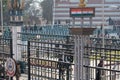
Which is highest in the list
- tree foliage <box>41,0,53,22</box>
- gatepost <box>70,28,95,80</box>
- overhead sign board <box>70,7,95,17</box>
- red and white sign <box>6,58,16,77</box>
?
tree foliage <box>41,0,53,22</box>

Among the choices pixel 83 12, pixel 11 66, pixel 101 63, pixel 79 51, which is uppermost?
pixel 83 12

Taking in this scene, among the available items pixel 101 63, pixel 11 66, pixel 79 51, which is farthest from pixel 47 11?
pixel 79 51

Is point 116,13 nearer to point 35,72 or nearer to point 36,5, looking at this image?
point 36,5

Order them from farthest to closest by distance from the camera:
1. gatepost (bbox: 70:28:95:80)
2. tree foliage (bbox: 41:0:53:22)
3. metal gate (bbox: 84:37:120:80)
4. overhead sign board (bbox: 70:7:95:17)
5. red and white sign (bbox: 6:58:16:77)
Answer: tree foliage (bbox: 41:0:53:22), red and white sign (bbox: 6:58:16:77), metal gate (bbox: 84:37:120:80), gatepost (bbox: 70:28:95:80), overhead sign board (bbox: 70:7:95:17)

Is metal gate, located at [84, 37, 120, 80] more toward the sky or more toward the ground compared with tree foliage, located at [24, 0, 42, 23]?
more toward the ground

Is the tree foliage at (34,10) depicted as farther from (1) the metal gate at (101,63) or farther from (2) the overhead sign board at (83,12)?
(2) the overhead sign board at (83,12)

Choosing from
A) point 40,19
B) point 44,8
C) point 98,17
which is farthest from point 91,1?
point 40,19

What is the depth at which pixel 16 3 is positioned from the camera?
48.4ft

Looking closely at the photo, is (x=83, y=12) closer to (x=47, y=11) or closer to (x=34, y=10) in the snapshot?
(x=47, y=11)

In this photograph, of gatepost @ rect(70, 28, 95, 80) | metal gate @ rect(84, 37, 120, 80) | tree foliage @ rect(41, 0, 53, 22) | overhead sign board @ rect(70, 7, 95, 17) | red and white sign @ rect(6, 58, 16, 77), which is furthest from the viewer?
tree foliage @ rect(41, 0, 53, 22)

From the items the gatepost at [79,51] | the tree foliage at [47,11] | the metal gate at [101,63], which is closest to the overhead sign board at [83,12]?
the gatepost at [79,51]

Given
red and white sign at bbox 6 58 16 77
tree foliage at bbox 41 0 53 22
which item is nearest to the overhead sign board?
red and white sign at bbox 6 58 16 77

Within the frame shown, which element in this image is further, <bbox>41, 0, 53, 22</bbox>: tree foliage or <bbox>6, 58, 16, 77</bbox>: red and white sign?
<bbox>41, 0, 53, 22</bbox>: tree foliage

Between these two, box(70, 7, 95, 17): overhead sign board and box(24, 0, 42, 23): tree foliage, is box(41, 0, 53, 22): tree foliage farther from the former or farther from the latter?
box(70, 7, 95, 17): overhead sign board
